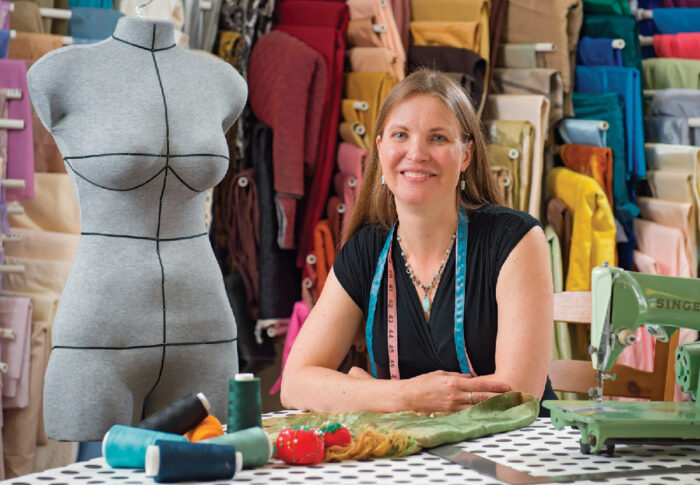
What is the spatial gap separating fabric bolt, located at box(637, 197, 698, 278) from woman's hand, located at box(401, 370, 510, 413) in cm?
186

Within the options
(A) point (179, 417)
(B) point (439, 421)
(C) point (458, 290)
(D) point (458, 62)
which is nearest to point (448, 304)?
(C) point (458, 290)

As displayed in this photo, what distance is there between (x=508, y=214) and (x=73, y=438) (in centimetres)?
110

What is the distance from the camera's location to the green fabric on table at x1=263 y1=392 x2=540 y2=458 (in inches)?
60.1

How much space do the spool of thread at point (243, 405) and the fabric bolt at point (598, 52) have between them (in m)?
2.61

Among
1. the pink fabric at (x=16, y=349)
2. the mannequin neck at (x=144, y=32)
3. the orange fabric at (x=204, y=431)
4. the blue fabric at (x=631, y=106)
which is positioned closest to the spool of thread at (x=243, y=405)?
the orange fabric at (x=204, y=431)

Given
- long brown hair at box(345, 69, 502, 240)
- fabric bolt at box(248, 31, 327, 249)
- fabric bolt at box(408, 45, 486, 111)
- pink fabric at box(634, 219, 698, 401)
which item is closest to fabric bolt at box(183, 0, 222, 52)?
fabric bolt at box(248, 31, 327, 249)

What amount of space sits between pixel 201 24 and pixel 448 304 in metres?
1.71

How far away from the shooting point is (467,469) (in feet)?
4.57

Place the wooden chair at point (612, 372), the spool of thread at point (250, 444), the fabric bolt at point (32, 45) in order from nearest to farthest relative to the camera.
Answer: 1. the spool of thread at point (250, 444)
2. the wooden chair at point (612, 372)
3. the fabric bolt at point (32, 45)

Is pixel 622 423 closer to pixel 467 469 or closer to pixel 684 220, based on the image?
pixel 467 469

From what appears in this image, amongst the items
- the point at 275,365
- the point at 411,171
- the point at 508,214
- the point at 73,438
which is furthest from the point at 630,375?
the point at 275,365

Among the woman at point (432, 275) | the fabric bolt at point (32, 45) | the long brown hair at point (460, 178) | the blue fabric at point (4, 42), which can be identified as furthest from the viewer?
the fabric bolt at point (32, 45)

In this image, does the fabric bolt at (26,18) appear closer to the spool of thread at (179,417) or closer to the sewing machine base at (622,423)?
the spool of thread at (179,417)

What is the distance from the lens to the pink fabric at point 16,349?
9.94ft
